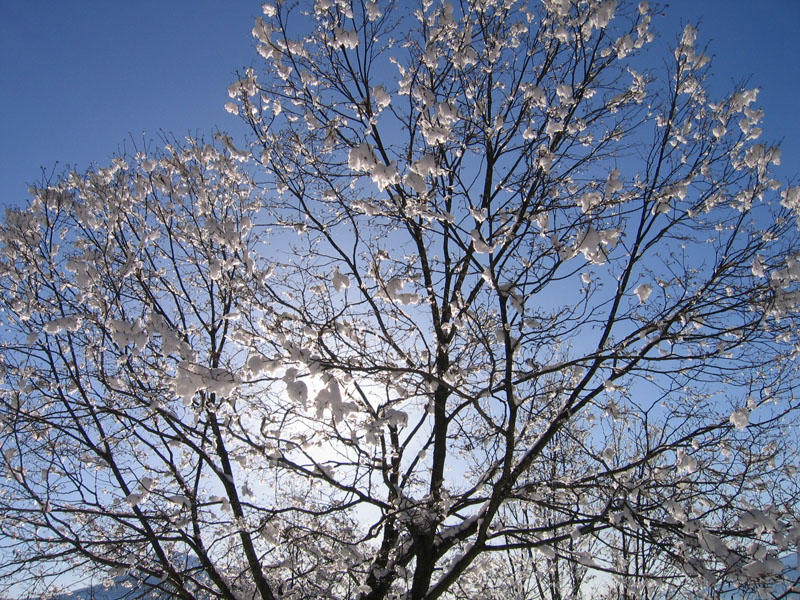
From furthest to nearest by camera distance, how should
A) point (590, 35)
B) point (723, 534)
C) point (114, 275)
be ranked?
point (114, 275) < point (590, 35) < point (723, 534)

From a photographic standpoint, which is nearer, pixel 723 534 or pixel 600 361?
pixel 723 534

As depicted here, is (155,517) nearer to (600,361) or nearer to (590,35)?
(600,361)

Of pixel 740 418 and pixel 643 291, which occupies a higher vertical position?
pixel 643 291

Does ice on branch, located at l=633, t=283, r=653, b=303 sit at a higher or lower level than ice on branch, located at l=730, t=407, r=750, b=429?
higher

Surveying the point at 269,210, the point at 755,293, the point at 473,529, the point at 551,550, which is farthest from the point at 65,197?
the point at 755,293

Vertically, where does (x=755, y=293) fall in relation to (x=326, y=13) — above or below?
below

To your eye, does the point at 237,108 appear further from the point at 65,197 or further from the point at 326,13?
the point at 65,197

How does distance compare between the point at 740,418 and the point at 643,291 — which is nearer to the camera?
the point at 740,418

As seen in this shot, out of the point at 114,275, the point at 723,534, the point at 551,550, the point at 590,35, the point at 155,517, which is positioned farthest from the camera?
the point at 114,275

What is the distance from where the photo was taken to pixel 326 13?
466cm

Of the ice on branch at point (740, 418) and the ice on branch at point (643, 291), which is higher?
the ice on branch at point (643, 291)

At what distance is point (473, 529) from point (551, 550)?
976 millimetres

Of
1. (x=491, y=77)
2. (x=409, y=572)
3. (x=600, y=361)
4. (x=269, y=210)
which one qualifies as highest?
(x=491, y=77)

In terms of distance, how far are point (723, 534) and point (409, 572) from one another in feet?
11.7
